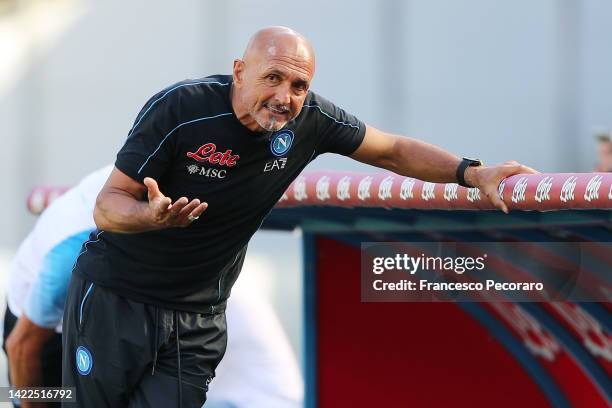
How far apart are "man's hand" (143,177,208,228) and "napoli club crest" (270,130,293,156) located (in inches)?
18.4

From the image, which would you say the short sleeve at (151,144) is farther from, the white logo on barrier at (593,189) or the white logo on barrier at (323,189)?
the white logo on barrier at (593,189)

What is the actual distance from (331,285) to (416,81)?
14.0 ft

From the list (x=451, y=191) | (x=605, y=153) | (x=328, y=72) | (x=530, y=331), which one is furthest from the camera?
(x=328, y=72)

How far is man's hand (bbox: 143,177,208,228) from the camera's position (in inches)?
114

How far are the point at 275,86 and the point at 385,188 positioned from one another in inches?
27.4

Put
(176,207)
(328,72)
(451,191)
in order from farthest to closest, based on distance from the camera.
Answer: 1. (328,72)
2. (451,191)
3. (176,207)

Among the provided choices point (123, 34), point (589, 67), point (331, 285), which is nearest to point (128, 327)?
point (331, 285)

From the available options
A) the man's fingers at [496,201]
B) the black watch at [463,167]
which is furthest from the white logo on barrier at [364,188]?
the man's fingers at [496,201]

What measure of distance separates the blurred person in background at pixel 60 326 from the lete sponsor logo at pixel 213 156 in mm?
1247

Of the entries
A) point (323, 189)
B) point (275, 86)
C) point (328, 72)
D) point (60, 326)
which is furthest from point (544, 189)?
point (328, 72)

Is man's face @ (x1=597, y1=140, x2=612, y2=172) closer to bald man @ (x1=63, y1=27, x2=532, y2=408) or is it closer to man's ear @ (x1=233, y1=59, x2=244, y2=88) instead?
bald man @ (x1=63, y1=27, x2=532, y2=408)

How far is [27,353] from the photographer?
14.9 ft

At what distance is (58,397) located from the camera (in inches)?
166
